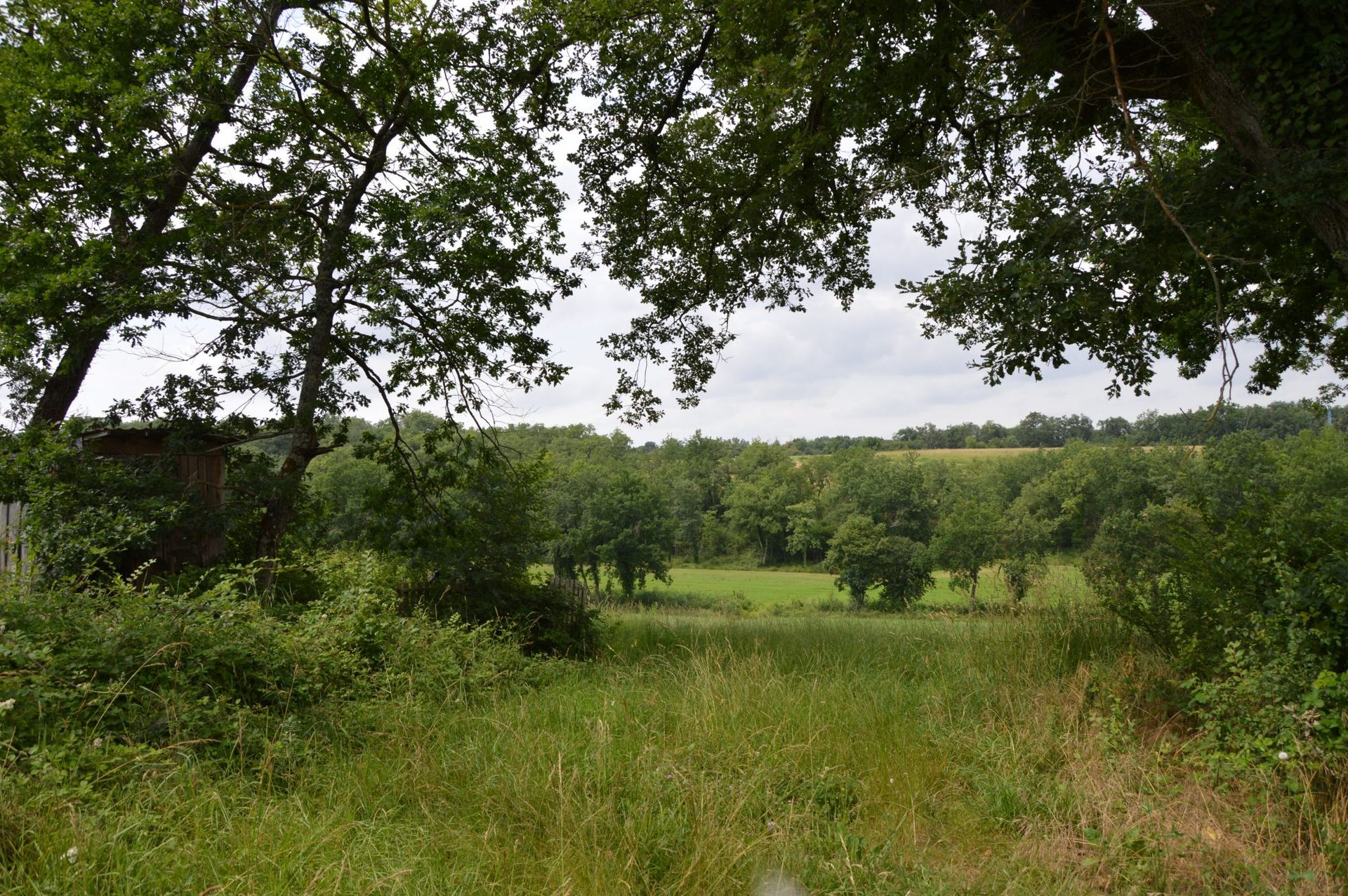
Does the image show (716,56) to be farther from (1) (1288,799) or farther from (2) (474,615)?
(1) (1288,799)

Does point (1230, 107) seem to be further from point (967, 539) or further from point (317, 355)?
point (967, 539)

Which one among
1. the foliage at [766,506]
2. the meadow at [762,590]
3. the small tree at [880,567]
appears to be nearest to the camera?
the meadow at [762,590]

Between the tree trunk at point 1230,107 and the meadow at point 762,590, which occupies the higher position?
the tree trunk at point 1230,107

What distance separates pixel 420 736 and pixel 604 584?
46.1 meters

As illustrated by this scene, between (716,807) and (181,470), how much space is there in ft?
27.9

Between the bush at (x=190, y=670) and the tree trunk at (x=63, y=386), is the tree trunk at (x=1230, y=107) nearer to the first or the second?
the bush at (x=190, y=670)

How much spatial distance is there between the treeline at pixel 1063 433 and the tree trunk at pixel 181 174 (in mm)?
23818

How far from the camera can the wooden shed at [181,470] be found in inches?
351

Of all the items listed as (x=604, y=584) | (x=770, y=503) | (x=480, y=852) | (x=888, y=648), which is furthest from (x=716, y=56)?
(x=770, y=503)

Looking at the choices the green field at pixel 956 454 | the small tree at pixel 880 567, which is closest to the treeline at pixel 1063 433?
the green field at pixel 956 454

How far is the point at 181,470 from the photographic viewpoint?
9.14 m

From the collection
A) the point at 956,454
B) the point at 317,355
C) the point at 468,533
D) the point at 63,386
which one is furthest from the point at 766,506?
the point at 63,386

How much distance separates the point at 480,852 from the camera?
323 cm

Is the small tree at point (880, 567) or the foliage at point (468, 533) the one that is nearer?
the foliage at point (468, 533)
